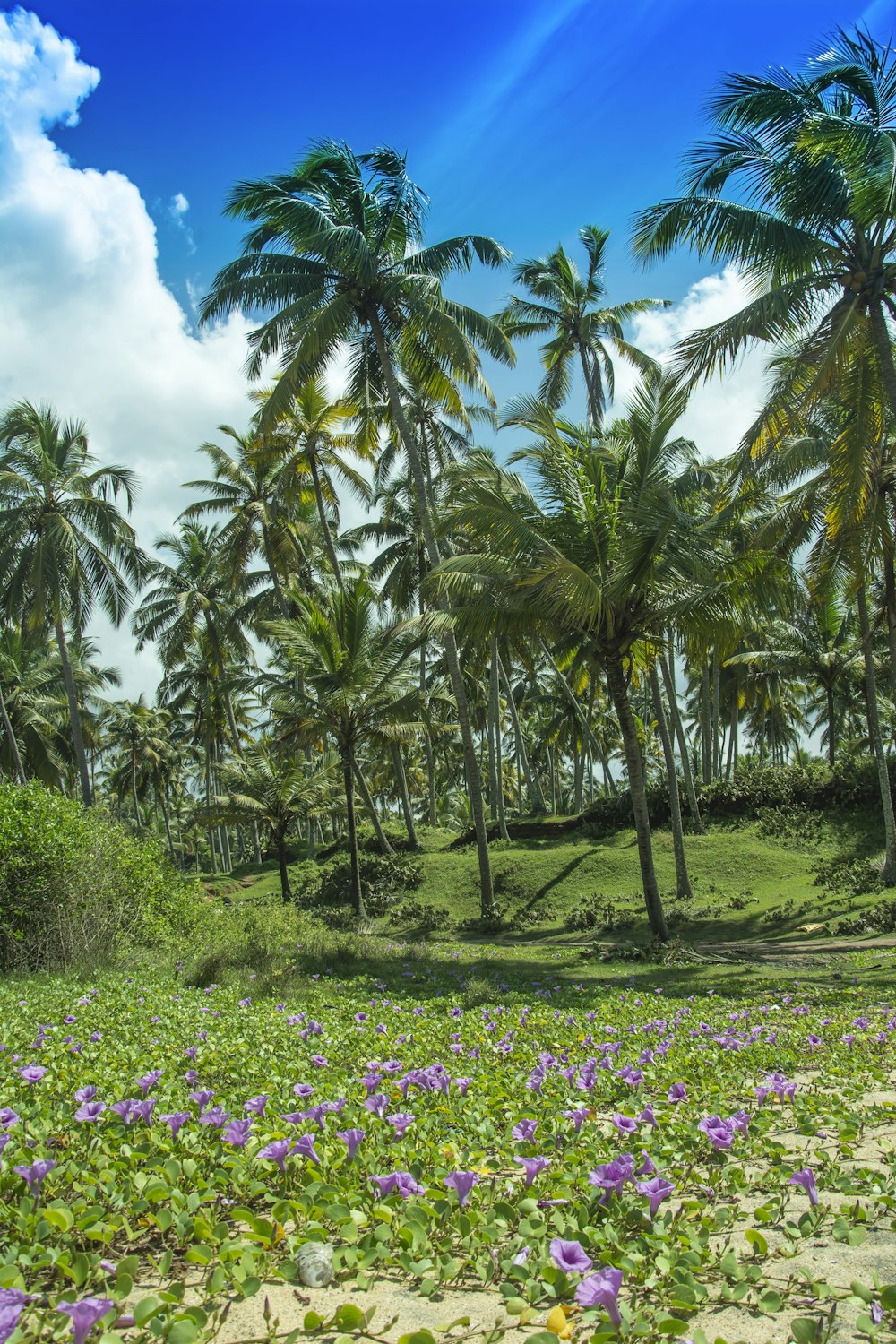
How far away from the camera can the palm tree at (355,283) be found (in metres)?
15.4

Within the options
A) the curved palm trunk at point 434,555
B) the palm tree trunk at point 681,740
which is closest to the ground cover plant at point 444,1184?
the curved palm trunk at point 434,555

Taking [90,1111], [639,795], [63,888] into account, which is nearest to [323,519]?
[639,795]

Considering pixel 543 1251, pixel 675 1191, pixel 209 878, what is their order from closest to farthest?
1. pixel 543 1251
2. pixel 675 1191
3. pixel 209 878

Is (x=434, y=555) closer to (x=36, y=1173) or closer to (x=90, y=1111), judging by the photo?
(x=90, y=1111)

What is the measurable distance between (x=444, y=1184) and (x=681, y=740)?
61.4 ft

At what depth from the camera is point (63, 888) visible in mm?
10875

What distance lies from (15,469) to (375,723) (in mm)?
11355

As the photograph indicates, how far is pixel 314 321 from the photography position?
15.1 m

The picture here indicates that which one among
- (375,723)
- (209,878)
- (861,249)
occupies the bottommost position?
(209,878)

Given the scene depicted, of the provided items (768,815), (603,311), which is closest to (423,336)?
(603,311)

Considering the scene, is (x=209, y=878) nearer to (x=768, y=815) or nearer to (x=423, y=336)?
(x=768, y=815)

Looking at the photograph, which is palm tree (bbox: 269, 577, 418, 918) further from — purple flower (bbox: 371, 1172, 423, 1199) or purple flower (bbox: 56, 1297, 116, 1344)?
purple flower (bbox: 56, 1297, 116, 1344)

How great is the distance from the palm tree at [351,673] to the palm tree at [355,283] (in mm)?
2583

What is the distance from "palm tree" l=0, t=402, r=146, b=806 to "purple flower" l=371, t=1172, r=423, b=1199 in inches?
795
